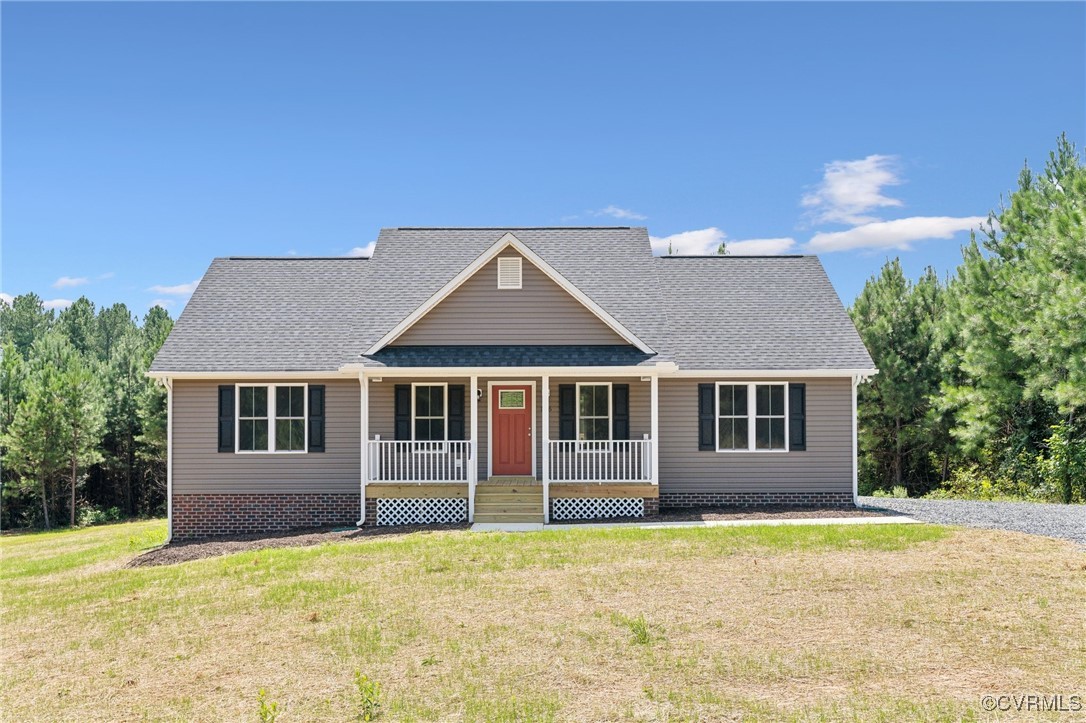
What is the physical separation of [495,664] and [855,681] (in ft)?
11.0

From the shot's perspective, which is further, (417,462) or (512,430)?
(512,430)

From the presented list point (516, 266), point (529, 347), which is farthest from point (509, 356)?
point (516, 266)

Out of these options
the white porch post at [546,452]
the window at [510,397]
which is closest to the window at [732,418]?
the white porch post at [546,452]

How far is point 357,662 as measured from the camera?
8656 mm

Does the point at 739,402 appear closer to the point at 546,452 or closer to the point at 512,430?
the point at 546,452

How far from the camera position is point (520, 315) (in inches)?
738

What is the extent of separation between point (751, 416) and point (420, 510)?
24.3ft

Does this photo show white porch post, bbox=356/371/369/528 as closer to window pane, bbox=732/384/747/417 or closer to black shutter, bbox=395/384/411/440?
black shutter, bbox=395/384/411/440

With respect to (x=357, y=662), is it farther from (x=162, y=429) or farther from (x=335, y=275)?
(x=162, y=429)

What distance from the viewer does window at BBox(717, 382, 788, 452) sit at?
61.8ft


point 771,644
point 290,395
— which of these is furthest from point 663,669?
point 290,395

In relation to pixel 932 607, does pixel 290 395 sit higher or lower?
higher

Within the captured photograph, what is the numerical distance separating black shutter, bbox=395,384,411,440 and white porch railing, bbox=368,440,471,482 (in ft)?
1.28

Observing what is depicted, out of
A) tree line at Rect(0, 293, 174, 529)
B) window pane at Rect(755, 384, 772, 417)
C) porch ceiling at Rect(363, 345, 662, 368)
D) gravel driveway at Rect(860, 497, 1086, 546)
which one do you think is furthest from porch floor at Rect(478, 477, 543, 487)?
tree line at Rect(0, 293, 174, 529)
